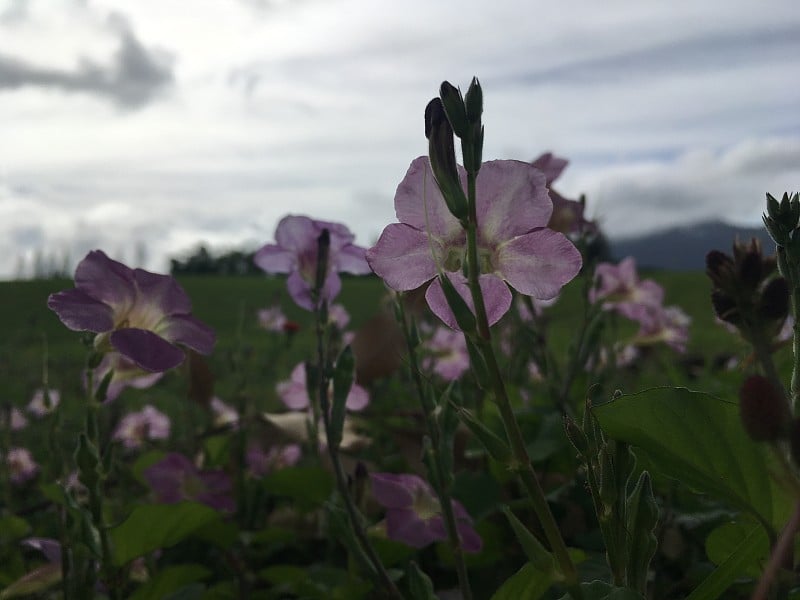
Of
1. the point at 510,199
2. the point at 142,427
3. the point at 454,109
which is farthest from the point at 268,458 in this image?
the point at 454,109

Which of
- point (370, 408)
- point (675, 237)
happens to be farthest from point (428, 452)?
point (675, 237)

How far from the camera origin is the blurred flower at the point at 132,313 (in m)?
0.89

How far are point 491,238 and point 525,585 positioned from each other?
322 millimetres

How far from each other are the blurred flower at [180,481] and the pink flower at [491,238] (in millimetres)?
1008

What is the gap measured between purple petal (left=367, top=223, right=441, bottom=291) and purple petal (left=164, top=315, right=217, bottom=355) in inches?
16.0

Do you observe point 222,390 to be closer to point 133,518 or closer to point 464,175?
point 133,518

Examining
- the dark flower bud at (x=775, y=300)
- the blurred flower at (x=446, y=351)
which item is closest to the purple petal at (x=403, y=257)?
the dark flower bud at (x=775, y=300)

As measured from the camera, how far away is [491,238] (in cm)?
70

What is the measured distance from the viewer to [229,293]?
18.6 metres

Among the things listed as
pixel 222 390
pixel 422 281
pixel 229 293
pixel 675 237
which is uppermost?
pixel 675 237

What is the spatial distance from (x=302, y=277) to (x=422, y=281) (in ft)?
2.14

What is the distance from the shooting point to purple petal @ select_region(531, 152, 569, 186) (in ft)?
3.97

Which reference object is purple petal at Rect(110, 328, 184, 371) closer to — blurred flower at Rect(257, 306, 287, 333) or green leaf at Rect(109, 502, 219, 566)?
green leaf at Rect(109, 502, 219, 566)

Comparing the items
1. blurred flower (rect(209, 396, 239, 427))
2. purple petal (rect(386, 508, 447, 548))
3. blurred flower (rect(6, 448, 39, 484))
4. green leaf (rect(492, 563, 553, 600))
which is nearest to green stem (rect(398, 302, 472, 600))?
green leaf (rect(492, 563, 553, 600))
